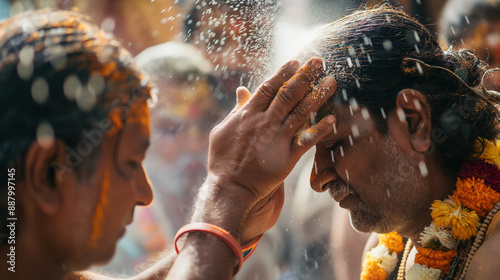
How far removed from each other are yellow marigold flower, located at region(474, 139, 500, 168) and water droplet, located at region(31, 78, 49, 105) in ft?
9.05

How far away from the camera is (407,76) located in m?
2.85

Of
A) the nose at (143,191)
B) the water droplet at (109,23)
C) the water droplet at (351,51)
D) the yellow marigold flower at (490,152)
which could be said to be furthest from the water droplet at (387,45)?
the water droplet at (109,23)

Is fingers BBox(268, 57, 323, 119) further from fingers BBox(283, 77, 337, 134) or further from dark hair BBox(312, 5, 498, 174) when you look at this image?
dark hair BBox(312, 5, 498, 174)

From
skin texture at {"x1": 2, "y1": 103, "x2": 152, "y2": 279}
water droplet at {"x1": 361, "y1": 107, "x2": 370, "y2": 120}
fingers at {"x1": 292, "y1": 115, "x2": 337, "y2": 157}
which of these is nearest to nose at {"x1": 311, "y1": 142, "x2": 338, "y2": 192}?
water droplet at {"x1": 361, "y1": 107, "x2": 370, "y2": 120}

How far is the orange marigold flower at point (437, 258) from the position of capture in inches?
104

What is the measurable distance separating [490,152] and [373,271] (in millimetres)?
1246

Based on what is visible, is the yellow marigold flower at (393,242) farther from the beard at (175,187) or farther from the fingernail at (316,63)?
the beard at (175,187)

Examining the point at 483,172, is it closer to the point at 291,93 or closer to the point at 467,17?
the point at 291,93

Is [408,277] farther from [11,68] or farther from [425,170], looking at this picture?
[11,68]

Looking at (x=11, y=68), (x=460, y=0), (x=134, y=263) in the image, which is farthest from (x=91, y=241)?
(x=460, y=0)

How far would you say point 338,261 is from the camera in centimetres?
428

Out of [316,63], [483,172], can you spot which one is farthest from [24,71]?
[483,172]

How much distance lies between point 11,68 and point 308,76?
4.96 feet

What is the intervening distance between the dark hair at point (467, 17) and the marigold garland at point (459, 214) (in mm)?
1931
